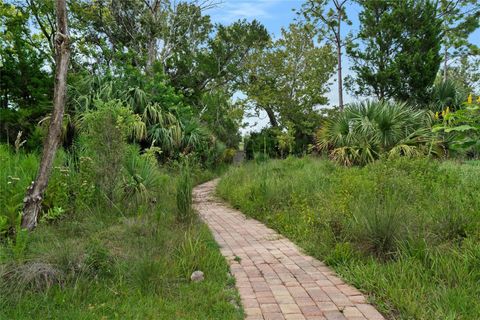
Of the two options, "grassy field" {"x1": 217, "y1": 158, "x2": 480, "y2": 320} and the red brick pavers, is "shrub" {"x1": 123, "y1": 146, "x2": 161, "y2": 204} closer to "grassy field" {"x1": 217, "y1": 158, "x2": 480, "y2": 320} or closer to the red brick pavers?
the red brick pavers

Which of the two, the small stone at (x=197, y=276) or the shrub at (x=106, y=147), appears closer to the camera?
the small stone at (x=197, y=276)

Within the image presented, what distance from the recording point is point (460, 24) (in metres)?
21.5

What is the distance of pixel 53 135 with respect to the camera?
4160mm

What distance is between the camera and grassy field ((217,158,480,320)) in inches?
127

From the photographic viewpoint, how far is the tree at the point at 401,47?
18.2m

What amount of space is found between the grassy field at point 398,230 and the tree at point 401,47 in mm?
12117

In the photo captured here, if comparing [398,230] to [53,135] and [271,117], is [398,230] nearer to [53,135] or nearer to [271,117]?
[53,135]

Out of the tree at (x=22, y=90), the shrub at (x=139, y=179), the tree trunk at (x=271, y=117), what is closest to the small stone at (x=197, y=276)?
the shrub at (x=139, y=179)

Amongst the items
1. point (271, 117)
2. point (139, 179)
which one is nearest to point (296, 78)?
point (271, 117)

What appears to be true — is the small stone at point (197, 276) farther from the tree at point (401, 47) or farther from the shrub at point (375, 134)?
the tree at point (401, 47)

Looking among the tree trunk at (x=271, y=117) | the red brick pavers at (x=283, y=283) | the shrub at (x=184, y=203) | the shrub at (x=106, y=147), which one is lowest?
the red brick pavers at (x=283, y=283)

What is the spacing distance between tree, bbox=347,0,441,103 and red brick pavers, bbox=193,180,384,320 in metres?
15.3

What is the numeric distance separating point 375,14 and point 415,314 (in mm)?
19515

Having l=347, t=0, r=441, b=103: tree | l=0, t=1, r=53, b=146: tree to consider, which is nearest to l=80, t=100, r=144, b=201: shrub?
l=0, t=1, r=53, b=146: tree
